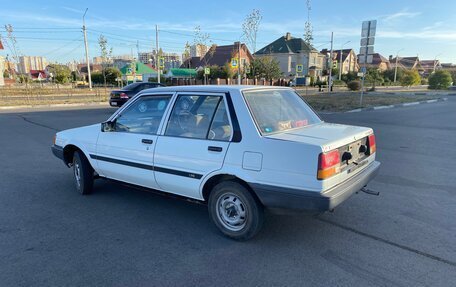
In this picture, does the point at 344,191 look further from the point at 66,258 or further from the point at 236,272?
the point at 66,258

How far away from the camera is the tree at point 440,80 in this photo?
146 feet

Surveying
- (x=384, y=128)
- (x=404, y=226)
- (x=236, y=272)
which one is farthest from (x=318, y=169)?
(x=384, y=128)

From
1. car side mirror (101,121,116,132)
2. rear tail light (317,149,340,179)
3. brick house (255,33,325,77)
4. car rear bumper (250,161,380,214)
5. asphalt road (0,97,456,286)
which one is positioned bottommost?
asphalt road (0,97,456,286)

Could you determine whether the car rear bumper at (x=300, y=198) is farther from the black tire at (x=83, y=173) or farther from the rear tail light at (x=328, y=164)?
the black tire at (x=83, y=173)

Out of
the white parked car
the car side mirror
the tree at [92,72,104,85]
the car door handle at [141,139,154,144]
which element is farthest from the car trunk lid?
the tree at [92,72,104,85]

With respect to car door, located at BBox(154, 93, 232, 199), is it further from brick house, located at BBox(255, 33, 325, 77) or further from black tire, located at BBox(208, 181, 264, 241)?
brick house, located at BBox(255, 33, 325, 77)

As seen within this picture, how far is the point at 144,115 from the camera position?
14.3 feet

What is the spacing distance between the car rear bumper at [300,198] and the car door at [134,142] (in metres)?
1.51

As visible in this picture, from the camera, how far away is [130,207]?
4.55 metres

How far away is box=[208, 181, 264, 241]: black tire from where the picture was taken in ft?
11.1

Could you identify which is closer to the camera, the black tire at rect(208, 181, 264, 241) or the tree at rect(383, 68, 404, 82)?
the black tire at rect(208, 181, 264, 241)

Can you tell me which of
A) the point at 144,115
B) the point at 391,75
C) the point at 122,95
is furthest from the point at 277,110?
the point at 391,75

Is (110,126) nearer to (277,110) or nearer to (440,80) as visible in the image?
(277,110)

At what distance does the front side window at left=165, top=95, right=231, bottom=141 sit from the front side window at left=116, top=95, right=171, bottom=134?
234 millimetres
